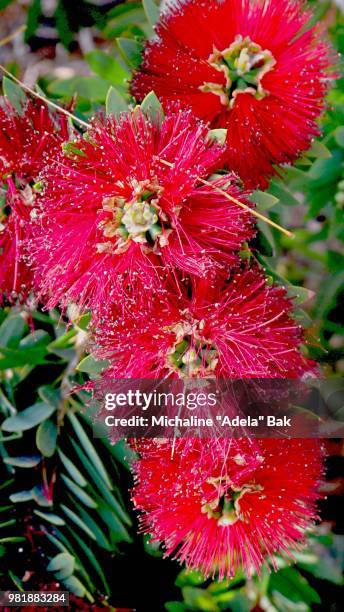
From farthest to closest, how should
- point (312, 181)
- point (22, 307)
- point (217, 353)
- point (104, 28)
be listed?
1. point (104, 28)
2. point (312, 181)
3. point (22, 307)
4. point (217, 353)

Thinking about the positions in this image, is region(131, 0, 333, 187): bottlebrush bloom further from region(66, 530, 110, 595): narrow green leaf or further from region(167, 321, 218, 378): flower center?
region(66, 530, 110, 595): narrow green leaf

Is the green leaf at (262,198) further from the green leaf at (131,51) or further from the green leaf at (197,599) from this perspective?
the green leaf at (197,599)

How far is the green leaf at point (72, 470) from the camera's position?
935 mm

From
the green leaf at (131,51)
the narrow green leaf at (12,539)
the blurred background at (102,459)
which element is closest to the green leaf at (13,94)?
the blurred background at (102,459)

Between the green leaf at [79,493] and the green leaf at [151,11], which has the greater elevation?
the green leaf at [151,11]

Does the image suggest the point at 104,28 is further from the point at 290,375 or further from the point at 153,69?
the point at 290,375

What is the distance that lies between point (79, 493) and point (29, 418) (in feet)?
0.44

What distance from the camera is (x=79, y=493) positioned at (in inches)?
37.5

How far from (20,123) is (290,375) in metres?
0.45

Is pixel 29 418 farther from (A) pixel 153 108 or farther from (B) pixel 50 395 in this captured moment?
(A) pixel 153 108

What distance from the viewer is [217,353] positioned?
2.37 ft

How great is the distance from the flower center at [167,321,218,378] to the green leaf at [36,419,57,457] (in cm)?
30

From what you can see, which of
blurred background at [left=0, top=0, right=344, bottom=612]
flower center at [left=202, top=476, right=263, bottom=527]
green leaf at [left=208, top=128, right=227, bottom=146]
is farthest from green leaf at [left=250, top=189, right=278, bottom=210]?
flower center at [left=202, top=476, right=263, bottom=527]

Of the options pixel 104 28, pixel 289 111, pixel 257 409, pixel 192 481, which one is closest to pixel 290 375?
pixel 257 409
